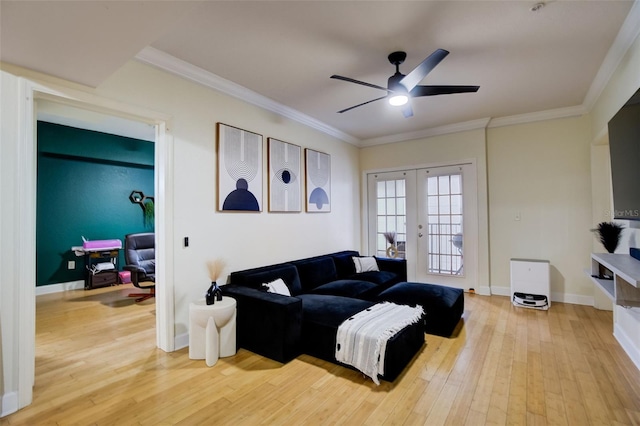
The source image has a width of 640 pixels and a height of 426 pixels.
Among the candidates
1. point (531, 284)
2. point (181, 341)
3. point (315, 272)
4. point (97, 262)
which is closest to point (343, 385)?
point (181, 341)

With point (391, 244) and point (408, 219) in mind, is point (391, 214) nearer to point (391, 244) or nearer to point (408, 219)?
point (408, 219)

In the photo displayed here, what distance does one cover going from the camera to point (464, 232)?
15.9 ft

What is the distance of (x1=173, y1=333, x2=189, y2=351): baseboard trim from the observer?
112 inches

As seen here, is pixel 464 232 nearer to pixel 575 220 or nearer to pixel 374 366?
pixel 575 220

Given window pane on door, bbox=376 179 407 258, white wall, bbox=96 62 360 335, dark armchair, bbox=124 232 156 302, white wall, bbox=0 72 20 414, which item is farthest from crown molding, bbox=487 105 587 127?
dark armchair, bbox=124 232 156 302

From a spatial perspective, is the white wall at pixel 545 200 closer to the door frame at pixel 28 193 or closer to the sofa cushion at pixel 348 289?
the sofa cushion at pixel 348 289

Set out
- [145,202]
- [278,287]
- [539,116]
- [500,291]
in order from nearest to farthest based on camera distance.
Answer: [278,287], [539,116], [500,291], [145,202]

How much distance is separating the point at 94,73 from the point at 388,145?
15.0 ft

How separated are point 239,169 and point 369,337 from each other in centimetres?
230

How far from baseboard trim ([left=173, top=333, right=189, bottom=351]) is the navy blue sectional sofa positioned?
1.71ft

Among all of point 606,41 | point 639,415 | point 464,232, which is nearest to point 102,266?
point 464,232

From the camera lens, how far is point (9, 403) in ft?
6.34

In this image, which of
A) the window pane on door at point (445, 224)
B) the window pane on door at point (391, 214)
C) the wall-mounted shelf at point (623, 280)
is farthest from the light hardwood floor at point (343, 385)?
the window pane on door at point (391, 214)

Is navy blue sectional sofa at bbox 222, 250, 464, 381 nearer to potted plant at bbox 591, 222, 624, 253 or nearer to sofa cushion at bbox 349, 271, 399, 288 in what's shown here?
sofa cushion at bbox 349, 271, 399, 288
